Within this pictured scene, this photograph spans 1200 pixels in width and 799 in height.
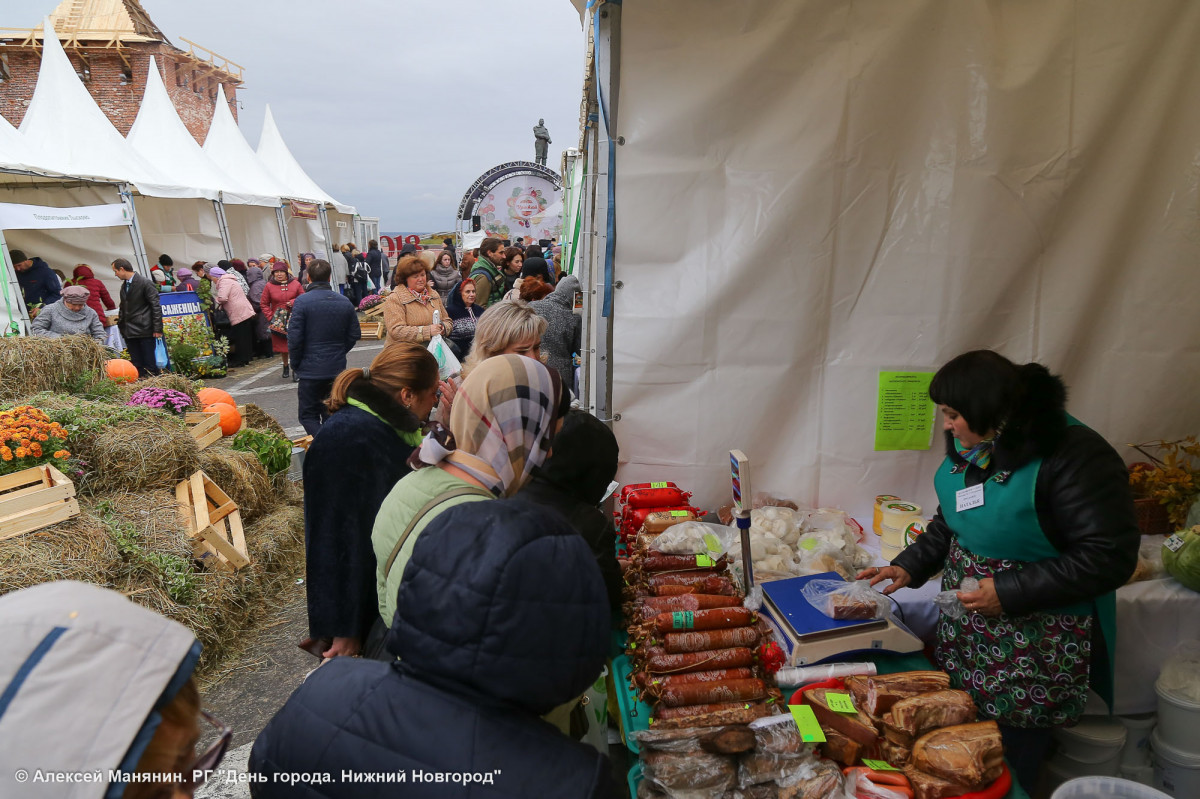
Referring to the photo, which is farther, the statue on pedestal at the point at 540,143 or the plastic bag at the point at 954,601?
the statue on pedestal at the point at 540,143

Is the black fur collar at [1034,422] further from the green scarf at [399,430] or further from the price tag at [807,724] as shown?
the green scarf at [399,430]

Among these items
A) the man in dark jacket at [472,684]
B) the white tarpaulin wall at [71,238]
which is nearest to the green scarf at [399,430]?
the man in dark jacket at [472,684]

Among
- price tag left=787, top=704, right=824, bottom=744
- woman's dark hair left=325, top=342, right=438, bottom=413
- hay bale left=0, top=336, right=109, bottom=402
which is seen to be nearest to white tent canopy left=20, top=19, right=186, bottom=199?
hay bale left=0, top=336, right=109, bottom=402

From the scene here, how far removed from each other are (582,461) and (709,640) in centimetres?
76

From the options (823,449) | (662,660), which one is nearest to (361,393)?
(662,660)

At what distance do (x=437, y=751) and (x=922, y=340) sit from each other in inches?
115

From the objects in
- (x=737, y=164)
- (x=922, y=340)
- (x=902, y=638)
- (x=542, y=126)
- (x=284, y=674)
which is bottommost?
(x=284, y=674)

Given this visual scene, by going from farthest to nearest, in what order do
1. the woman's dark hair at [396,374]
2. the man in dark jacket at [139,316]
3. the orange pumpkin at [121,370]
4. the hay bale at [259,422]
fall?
the man in dark jacket at [139,316], the orange pumpkin at [121,370], the hay bale at [259,422], the woman's dark hair at [396,374]

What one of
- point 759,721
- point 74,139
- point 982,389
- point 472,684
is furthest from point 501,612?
point 74,139

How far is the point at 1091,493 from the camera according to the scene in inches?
72.8

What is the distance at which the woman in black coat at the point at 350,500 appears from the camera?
2254 millimetres

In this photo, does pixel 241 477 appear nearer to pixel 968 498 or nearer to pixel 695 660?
pixel 695 660

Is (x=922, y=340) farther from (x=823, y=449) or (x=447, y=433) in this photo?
(x=447, y=433)

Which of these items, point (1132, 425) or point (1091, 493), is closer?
point (1091, 493)
